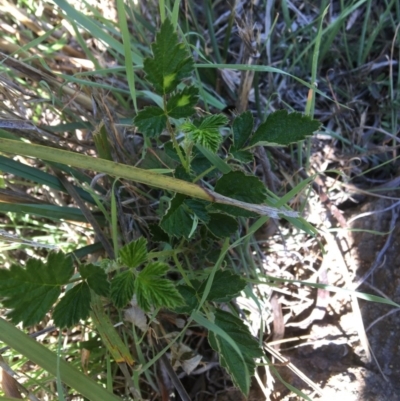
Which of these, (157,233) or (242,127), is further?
(157,233)

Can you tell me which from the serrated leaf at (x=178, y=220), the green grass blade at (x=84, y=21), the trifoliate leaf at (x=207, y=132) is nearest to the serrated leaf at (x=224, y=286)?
the serrated leaf at (x=178, y=220)

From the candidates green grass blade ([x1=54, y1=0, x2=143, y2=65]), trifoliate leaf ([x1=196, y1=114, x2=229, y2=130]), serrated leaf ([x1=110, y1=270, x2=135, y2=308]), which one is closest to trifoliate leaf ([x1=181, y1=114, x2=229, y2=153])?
trifoliate leaf ([x1=196, y1=114, x2=229, y2=130])

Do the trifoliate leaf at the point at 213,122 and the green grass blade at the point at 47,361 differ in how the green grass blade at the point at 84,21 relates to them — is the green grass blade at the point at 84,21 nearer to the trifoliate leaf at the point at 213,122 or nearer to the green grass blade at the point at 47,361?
the trifoliate leaf at the point at 213,122

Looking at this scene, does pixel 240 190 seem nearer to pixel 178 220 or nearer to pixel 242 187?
pixel 242 187

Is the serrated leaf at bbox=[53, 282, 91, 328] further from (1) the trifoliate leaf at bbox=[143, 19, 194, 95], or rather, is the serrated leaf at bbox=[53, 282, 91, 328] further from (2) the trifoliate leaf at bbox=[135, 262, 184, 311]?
(1) the trifoliate leaf at bbox=[143, 19, 194, 95]

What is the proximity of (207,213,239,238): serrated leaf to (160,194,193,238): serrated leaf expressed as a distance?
0.05 metres

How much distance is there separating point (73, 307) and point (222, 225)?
28 centimetres

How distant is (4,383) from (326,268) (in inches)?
29.9

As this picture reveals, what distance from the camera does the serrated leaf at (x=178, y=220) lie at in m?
0.74

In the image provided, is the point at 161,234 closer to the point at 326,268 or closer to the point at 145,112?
the point at 145,112

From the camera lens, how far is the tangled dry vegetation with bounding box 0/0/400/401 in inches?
39.0

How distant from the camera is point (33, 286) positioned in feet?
2.29

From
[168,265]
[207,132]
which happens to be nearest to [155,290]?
[168,265]

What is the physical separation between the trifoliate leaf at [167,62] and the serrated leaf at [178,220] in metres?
0.18
